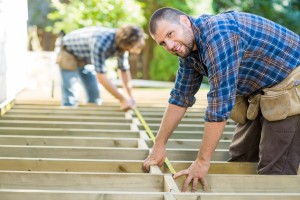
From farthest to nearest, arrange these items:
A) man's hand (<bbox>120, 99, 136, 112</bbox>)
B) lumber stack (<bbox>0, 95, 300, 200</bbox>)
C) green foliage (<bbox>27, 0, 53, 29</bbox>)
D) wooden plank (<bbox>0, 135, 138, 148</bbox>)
A: green foliage (<bbox>27, 0, 53, 29</bbox>) < man's hand (<bbox>120, 99, 136, 112</bbox>) < wooden plank (<bbox>0, 135, 138, 148</bbox>) < lumber stack (<bbox>0, 95, 300, 200</bbox>)

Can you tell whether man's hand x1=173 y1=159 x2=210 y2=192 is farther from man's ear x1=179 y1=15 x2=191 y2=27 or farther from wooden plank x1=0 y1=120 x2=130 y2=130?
wooden plank x1=0 y1=120 x2=130 y2=130

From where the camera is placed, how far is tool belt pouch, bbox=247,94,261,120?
2.92 metres

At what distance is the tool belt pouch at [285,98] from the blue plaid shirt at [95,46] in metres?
2.19

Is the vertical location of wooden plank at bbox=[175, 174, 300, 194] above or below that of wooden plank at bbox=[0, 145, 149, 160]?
above

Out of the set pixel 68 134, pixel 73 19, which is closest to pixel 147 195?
pixel 68 134

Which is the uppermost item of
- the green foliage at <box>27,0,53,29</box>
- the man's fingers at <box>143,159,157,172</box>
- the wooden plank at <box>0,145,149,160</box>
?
the man's fingers at <box>143,159,157,172</box>

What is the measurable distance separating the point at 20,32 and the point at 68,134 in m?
2.50

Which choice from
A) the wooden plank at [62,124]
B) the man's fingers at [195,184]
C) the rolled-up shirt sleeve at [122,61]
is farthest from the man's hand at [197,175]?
the rolled-up shirt sleeve at [122,61]

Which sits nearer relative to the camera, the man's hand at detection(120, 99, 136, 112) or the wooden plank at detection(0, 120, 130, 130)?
the wooden plank at detection(0, 120, 130, 130)

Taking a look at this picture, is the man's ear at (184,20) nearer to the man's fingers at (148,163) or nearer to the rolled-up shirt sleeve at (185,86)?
the rolled-up shirt sleeve at (185,86)

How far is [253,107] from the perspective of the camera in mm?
2959

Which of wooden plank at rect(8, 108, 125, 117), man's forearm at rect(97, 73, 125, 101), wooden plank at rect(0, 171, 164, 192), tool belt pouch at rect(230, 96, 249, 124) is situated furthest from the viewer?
wooden plank at rect(8, 108, 125, 117)

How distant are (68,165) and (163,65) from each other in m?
9.97

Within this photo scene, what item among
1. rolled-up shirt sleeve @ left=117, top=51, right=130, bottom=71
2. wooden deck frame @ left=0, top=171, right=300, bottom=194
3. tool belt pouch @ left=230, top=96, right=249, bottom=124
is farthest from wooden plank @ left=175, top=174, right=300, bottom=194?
rolled-up shirt sleeve @ left=117, top=51, right=130, bottom=71
